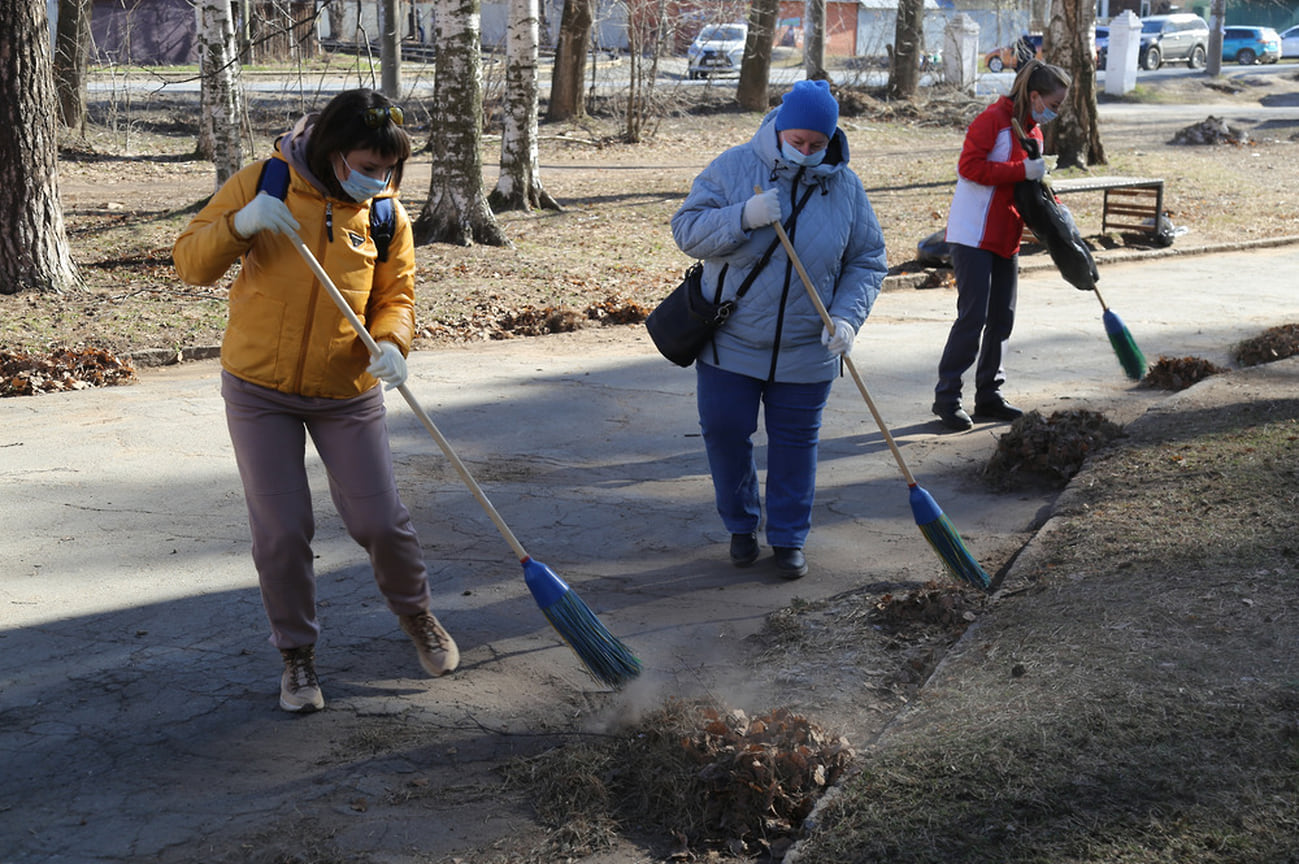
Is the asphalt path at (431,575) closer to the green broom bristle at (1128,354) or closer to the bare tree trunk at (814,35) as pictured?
the green broom bristle at (1128,354)

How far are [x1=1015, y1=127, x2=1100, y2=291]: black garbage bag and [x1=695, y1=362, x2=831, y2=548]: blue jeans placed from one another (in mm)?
2740

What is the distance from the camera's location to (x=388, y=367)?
3.79 meters

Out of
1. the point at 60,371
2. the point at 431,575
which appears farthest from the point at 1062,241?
the point at 60,371

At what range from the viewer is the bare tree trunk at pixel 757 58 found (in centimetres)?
2678

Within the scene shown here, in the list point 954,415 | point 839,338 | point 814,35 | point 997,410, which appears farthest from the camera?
point 814,35

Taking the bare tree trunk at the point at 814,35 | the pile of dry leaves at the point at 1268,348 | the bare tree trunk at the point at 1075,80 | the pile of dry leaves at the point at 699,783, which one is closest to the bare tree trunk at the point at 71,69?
the bare tree trunk at the point at 814,35

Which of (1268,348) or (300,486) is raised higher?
(300,486)

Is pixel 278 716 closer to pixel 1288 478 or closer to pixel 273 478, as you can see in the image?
pixel 273 478

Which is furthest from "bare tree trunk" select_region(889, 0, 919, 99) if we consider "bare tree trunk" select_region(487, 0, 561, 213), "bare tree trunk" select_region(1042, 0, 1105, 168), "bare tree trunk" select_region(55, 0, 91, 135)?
"bare tree trunk" select_region(55, 0, 91, 135)

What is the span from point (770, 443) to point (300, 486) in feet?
6.81

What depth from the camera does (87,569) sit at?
205 inches

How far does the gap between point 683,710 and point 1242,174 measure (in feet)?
69.4

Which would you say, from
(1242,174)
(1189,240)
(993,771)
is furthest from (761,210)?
(1242,174)

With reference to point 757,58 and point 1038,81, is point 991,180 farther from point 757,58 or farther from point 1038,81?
point 757,58
